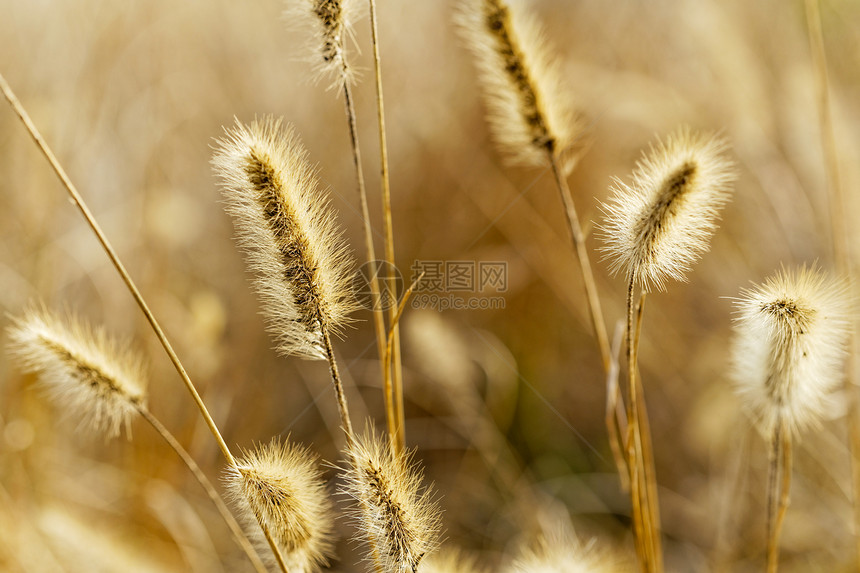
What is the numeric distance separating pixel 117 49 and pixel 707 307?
220 centimetres

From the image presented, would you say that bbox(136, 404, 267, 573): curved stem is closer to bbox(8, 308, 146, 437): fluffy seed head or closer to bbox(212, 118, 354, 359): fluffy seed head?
bbox(8, 308, 146, 437): fluffy seed head

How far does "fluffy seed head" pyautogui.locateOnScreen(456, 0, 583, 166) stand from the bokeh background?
0.40m

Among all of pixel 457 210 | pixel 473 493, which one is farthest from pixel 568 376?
pixel 457 210

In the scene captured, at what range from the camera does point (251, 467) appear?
63cm

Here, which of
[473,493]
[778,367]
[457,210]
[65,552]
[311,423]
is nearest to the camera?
[778,367]

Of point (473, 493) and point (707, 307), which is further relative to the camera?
point (707, 307)

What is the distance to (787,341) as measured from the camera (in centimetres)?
70

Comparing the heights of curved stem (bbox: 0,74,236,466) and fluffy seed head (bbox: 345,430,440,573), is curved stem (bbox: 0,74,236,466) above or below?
above

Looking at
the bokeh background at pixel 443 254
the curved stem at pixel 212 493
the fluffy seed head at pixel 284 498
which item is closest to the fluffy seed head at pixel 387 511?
the fluffy seed head at pixel 284 498

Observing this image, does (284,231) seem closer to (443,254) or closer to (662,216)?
(662,216)

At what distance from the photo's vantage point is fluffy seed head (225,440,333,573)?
630 mm

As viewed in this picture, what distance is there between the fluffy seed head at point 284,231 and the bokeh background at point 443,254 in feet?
1.85

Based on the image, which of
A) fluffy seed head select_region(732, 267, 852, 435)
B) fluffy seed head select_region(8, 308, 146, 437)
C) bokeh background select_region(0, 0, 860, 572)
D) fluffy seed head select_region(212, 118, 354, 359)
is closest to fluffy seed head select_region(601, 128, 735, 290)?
fluffy seed head select_region(732, 267, 852, 435)

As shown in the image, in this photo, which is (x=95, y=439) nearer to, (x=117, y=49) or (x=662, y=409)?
(x=117, y=49)
